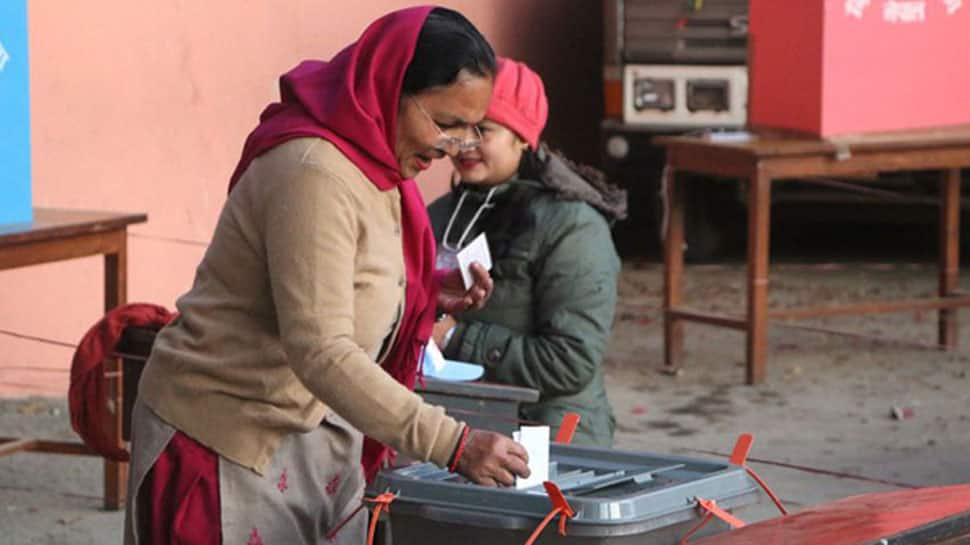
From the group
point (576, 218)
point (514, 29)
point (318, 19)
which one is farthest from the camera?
point (514, 29)

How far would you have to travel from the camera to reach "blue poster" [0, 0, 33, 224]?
205 inches

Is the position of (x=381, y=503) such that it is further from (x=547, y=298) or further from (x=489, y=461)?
(x=547, y=298)

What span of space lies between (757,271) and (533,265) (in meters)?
3.27

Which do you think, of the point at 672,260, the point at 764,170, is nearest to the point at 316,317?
the point at 764,170

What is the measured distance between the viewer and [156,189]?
7.46 meters

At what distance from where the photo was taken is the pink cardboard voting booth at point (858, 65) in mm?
7750

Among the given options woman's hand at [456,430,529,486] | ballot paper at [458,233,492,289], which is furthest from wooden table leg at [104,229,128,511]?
woman's hand at [456,430,529,486]

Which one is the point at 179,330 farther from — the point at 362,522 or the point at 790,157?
the point at 790,157

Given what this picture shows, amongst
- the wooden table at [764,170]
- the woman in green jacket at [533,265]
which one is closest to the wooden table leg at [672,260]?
the wooden table at [764,170]

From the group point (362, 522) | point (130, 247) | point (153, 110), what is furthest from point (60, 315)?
point (362, 522)

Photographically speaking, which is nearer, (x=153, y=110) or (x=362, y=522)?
(x=362, y=522)

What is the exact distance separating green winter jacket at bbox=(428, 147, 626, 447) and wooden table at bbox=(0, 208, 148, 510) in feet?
3.68

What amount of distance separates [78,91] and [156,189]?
60 cm

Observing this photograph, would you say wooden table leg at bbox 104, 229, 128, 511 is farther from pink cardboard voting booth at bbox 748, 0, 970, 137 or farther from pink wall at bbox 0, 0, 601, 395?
pink cardboard voting booth at bbox 748, 0, 970, 137
